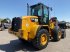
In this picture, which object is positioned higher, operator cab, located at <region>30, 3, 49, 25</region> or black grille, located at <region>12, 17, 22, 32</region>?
operator cab, located at <region>30, 3, 49, 25</region>

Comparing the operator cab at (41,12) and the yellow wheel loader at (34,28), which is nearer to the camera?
the yellow wheel loader at (34,28)

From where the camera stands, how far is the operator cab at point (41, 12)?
33.4ft

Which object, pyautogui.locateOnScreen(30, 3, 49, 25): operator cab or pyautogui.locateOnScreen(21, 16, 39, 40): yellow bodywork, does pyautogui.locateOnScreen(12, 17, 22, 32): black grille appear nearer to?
pyautogui.locateOnScreen(21, 16, 39, 40): yellow bodywork

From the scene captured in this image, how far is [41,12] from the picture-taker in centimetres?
1020

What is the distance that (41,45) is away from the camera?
9109 mm

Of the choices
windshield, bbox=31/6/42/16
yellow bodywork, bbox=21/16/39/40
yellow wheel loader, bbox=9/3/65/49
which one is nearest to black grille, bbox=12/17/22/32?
yellow wheel loader, bbox=9/3/65/49

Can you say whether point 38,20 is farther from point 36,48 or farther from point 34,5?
point 36,48

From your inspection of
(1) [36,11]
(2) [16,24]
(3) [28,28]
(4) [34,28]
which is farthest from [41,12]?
(2) [16,24]

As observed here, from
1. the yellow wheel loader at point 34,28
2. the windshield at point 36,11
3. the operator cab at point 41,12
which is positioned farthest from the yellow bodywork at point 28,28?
the windshield at point 36,11

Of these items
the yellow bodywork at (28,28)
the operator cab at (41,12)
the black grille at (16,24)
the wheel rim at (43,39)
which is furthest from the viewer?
the operator cab at (41,12)

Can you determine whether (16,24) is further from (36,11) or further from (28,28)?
(36,11)

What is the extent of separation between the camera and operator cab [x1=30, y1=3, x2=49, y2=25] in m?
10.2

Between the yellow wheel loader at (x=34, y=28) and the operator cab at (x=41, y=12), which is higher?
the operator cab at (x=41, y=12)

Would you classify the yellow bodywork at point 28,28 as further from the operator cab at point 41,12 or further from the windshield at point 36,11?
the windshield at point 36,11
